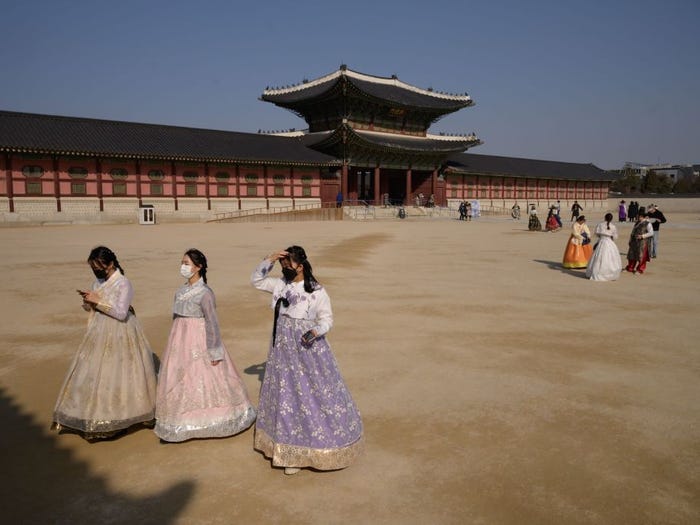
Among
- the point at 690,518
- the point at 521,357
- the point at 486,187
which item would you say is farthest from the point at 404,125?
the point at 690,518

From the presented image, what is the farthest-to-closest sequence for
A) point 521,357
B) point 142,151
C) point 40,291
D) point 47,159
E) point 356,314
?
1. point 142,151
2. point 47,159
3. point 40,291
4. point 356,314
5. point 521,357

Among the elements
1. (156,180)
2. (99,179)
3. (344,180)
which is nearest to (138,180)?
(156,180)

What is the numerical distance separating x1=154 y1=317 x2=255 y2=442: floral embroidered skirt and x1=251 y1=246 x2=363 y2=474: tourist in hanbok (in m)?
0.59

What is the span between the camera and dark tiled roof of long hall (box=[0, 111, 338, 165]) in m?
26.0

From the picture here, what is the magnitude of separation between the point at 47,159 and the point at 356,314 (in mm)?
24834

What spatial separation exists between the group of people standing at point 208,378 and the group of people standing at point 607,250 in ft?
27.6

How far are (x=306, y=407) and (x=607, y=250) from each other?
962 cm

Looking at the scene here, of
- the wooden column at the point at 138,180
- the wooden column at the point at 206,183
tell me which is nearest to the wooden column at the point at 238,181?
the wooden column at the point at 206,183

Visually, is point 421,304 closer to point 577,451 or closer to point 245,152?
point 577,451

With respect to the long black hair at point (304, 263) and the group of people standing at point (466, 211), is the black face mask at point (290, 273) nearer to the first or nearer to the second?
the long black hair at point (304, 263)

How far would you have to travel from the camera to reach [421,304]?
28.4 feet

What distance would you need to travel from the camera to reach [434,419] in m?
4.31

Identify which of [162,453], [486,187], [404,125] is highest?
[404,125]

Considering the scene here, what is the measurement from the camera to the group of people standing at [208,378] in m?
3.51
